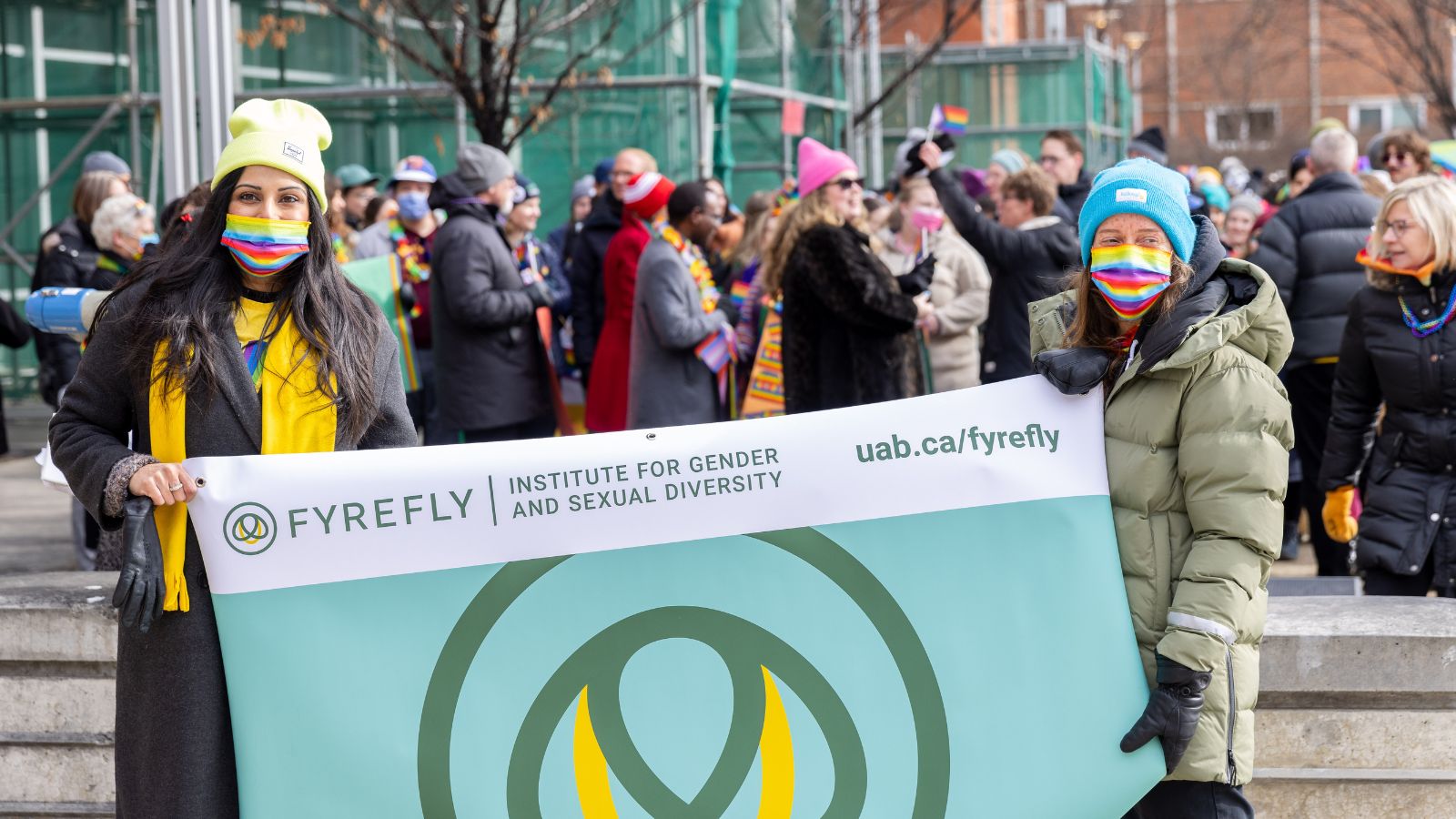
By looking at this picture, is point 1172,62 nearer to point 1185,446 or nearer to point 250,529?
point 1185,446

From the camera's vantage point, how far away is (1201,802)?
3393 mm

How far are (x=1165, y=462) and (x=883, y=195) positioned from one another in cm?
861

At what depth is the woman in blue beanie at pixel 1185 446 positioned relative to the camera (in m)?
3.24

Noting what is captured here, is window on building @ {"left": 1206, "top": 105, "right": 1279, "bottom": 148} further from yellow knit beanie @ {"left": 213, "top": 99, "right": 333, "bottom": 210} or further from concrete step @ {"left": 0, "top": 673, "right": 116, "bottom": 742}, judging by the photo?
yellow knit beanie @ {"left": 213, "top": 99, "right": 333, "bottom": 210}

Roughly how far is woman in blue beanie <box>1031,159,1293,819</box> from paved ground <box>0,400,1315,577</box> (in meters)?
4.46

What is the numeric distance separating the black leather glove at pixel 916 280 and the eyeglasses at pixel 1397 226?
221 centimetres

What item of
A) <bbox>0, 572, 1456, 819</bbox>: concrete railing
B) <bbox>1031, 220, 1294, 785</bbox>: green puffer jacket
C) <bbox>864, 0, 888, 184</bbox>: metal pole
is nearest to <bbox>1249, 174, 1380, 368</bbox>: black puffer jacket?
<bbox>0, 572, 1456, 819</bbox>: concrete railing

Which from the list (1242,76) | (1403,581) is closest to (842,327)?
(1403,581)

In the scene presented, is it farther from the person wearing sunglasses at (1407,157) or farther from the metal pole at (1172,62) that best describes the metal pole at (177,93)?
the metal pole at (1172,62)

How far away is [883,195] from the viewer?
11.9m

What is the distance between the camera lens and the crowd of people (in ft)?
10.9

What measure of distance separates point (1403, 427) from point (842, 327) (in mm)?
2521

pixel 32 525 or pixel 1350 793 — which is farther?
pixel 32 525

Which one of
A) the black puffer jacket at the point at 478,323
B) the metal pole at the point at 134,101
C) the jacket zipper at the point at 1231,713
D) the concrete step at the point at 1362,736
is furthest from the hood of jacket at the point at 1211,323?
the metal pole at the point at 134,101
